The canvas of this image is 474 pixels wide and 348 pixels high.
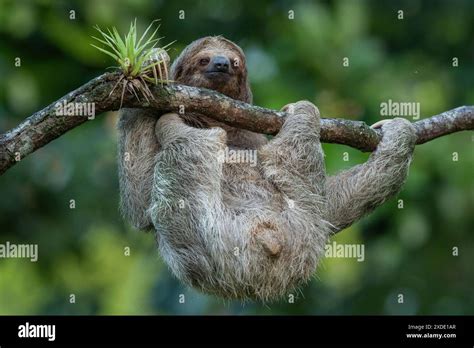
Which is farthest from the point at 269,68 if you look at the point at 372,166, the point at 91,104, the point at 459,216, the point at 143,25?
the point at 91,104

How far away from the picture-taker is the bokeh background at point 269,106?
647 inches

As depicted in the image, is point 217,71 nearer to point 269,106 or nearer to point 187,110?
point 187,110

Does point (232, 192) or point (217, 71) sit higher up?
point (217, 71)

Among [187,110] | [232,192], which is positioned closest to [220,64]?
[187,110]

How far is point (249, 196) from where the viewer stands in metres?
10.0

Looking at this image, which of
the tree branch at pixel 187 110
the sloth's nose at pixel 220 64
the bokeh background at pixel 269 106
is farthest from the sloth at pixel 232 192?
the bokeh background at pixel 269 106

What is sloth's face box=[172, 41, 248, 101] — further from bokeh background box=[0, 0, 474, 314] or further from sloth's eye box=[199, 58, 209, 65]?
bokeh background box=[0, 0, 474, 314]

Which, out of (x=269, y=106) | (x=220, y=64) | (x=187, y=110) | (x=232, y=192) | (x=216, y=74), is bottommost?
(x=232, y=192)

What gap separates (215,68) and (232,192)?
1446mm

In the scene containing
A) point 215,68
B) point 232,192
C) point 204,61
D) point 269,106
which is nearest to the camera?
point 232,192

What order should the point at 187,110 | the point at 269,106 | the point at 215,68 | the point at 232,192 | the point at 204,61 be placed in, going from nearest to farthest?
1. the point at 187,110
2. the point at 232,192
3. the point at 215,68
4. the point at 204,61
5. the point at 269,106

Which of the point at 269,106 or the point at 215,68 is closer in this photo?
the point at 215,68

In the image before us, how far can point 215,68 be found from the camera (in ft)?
34.8
